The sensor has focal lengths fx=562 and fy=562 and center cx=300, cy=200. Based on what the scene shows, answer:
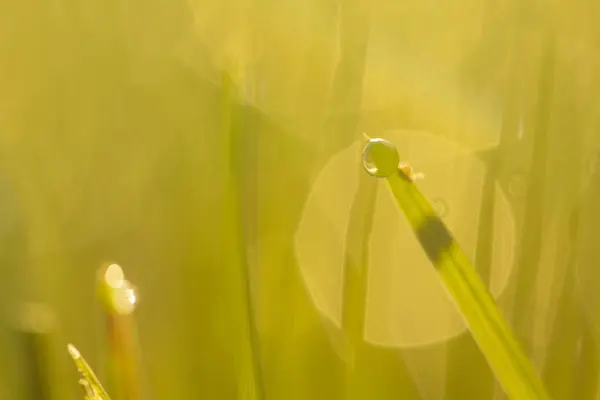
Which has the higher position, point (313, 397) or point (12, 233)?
point (12, 233)

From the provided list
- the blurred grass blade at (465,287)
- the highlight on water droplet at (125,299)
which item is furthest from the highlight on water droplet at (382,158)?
the highlight on water droplet at (125,299)

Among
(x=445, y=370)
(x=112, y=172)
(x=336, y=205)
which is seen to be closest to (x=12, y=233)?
(x=112, y=172)

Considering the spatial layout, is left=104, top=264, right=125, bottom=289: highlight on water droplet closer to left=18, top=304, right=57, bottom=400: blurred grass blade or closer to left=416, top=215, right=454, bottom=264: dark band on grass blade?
left=18, top=304, right=57, bottom=400: blurred grass blade

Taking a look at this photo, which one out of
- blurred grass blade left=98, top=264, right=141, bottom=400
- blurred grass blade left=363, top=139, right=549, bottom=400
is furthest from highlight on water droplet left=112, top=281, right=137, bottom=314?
blurred grass blade left=363, top=139, right=549, bottom=400

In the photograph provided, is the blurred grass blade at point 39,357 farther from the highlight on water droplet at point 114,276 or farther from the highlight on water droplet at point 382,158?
the highlight on water droplet at point 382,158

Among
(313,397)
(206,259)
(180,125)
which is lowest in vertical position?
(313,397)

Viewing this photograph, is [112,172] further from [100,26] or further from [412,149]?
[412,149]
